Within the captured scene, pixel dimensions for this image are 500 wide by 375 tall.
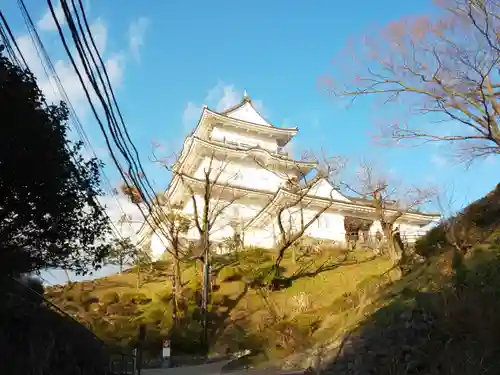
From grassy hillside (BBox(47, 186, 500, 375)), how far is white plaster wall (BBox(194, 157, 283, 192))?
853 centimetres

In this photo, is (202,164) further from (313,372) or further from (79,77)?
(79,77)

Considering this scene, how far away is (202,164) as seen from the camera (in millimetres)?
34219

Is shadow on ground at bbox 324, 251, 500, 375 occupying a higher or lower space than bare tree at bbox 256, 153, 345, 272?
lower

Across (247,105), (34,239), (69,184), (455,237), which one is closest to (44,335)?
(34,239)

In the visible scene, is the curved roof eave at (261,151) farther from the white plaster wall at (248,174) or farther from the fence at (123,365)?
the fence at (123,365)

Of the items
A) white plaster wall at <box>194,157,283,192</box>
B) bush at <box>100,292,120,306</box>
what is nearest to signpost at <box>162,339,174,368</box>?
bush at <box>100,292,120,306</box>

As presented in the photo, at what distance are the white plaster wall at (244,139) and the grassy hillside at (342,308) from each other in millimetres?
11427

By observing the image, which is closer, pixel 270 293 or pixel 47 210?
pixel 47 210

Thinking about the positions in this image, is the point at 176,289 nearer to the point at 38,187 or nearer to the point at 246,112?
the point at 38,187

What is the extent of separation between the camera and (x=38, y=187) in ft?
24.9

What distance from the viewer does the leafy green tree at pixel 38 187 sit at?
6984mm

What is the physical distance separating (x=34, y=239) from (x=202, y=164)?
2614 cm

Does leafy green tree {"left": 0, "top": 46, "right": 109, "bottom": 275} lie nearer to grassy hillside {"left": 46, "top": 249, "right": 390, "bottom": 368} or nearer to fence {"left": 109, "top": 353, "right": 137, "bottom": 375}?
fence {"left": 109, "top": 353, "right": 137, "bottom": 375}

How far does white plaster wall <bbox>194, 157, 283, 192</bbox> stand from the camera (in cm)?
3353
